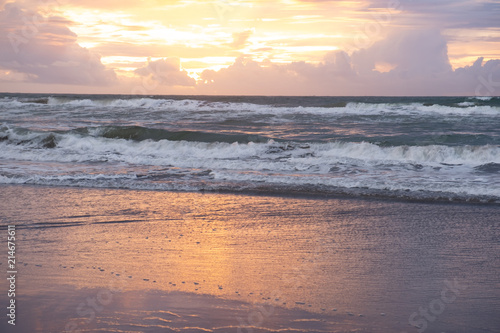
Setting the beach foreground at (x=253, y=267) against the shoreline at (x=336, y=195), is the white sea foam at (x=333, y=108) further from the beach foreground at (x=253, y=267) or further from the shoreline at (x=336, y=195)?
the beach foreground at (x=253, y=267)

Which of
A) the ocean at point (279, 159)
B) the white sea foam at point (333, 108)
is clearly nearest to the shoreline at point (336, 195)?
the ocean at point (279, 159)

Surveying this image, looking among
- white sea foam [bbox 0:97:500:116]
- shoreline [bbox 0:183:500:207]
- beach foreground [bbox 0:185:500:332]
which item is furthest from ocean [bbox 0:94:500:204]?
white sea foam [bbox 0:97:500:116]

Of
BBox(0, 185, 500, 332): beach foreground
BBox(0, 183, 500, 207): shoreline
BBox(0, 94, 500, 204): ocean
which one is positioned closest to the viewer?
BBox(0, 185, 500, 332): beach foreground

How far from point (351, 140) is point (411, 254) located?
42.1 feet

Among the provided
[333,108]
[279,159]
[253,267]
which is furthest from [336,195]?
[333,108]

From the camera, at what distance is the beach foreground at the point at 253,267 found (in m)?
3.71

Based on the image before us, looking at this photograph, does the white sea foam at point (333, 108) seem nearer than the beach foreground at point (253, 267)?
No

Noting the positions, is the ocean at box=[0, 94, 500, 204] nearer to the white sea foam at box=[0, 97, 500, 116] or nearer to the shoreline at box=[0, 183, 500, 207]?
the shoreline at box=[0, 183, 500, 207]

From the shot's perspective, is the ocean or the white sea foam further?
the white sea foam

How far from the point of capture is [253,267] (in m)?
4.98

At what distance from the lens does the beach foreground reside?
3709 millimetres

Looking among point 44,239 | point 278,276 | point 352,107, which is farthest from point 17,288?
point 352,107

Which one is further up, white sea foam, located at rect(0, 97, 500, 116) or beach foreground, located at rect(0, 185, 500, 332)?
white sea foam, located at rect(0, 97, 500, 116)

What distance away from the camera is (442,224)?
23.2 feet
